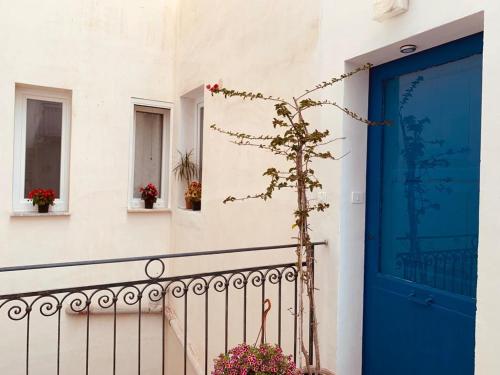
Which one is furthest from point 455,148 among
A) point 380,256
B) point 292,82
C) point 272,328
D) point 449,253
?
point 272,328

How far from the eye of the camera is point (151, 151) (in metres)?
5.89

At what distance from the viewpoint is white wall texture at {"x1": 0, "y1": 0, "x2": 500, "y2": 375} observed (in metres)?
2.30

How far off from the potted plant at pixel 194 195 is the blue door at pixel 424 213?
2675 mm

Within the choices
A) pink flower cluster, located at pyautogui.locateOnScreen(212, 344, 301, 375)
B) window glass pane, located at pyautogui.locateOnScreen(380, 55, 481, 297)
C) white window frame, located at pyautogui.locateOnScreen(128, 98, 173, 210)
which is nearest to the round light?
window glass pane, located at pyautogui.locateOnScreen(380, 55, 481, 297)

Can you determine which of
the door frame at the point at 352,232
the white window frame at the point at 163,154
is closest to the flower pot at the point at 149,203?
the white window frame at the point at 163,154

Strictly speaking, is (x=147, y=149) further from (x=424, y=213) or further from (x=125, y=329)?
(x=424, y=213)

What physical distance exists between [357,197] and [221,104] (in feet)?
6.90

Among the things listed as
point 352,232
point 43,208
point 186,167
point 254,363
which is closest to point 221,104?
point 186,167

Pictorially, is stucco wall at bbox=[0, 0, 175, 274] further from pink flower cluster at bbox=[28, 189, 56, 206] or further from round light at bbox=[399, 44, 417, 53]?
round light at bbox=[399, 44, 417, 53]

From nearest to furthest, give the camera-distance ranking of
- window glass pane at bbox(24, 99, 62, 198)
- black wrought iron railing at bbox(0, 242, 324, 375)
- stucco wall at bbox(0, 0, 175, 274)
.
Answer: black wrought iron railing at bbox(0, 242, 324, 375), stucco wall at bbox(0, 0, 175, 274), window glass pane at bbox(24, 99, 62, 198)

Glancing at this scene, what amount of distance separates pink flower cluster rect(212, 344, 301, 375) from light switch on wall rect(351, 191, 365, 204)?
1.13 metres

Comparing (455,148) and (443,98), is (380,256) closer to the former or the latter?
(455,148)

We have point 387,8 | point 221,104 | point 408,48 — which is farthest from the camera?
point 221,104

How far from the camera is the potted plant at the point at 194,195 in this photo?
520 centimetres
